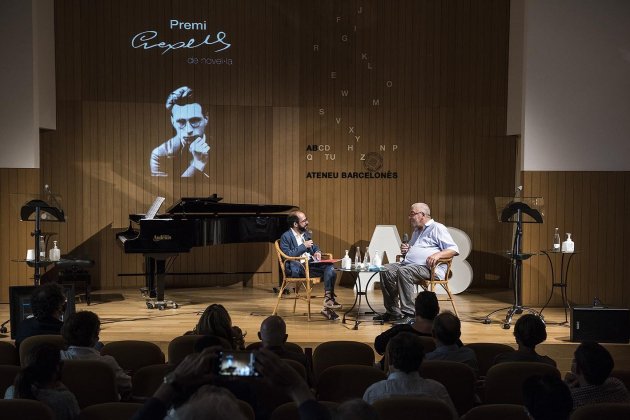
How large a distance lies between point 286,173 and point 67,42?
3.48 metres

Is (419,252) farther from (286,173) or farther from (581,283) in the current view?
(286,173)

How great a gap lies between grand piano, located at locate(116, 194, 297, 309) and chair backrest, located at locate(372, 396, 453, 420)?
21.0 ft

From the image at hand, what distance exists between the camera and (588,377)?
139 inches

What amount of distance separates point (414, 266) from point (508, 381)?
4541 millimetres

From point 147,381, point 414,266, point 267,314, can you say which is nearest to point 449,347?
point 147,381

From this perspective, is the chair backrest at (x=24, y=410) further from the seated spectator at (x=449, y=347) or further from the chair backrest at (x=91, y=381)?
the seated spectator at (x=449, y=347)

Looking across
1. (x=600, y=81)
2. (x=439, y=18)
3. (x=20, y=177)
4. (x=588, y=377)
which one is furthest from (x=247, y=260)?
(x=588, y=377)

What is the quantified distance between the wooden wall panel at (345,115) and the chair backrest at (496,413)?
839 centimetres

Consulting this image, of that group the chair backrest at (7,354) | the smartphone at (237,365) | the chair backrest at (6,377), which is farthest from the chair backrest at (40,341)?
the smartphone at (237,365)

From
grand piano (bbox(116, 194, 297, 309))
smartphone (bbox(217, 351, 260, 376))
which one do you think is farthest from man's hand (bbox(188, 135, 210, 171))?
smartphone (bbox(217, 351, 260, 376))

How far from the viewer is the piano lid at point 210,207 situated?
9562mm

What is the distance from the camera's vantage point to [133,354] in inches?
181

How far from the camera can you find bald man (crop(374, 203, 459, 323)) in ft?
27.5

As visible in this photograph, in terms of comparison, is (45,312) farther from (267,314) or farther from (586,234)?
(586,234)
